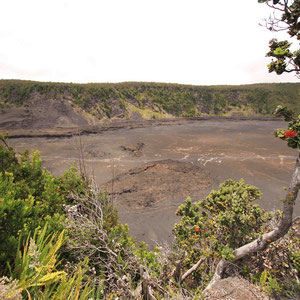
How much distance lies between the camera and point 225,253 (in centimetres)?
511

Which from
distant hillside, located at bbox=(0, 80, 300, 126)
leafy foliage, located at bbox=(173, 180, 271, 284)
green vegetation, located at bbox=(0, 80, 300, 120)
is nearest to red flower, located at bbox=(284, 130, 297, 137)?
leafy foliage, located at bbox=(173, 180, 271, 284)

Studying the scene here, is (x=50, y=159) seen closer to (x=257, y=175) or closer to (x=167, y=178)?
(x=167, y=178)

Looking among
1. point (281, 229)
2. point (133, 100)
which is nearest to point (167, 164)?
point (281, 229)

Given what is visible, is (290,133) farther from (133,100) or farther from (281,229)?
(133,100)

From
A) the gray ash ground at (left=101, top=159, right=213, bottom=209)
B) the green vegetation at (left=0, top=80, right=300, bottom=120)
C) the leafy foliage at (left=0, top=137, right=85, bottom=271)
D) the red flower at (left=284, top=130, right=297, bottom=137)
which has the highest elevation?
the green vegetation at (left=0, top=80, right=300, bottom=120)

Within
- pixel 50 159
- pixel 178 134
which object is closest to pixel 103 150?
pixel 50 159

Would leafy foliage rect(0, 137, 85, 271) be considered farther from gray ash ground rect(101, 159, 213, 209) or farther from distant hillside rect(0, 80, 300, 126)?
distant hillside rect(0, 80, 300, 126)

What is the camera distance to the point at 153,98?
184 ft

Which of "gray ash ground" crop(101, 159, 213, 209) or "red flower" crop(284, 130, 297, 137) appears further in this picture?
"gray ash ground" crop(101, 159, 213, 209)

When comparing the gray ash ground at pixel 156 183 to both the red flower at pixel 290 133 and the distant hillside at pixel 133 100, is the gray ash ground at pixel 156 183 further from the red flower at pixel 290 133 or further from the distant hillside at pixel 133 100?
the distant hillside at pixel 133 100

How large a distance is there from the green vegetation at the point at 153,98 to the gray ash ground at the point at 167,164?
16272 millimetres

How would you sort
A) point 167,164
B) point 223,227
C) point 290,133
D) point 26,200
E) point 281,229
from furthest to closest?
point 167,164 → point 223,227 → point 26,200 → point 281,229 → point 290,133

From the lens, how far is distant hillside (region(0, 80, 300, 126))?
43.3 metres

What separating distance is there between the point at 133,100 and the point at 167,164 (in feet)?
121
